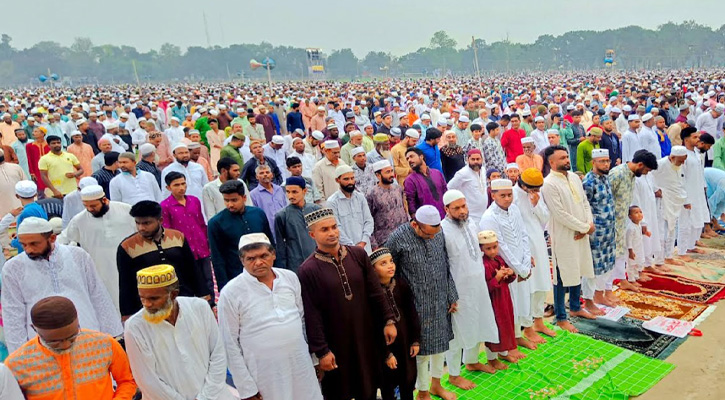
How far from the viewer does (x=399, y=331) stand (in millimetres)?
3092

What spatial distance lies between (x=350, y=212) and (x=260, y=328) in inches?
79.5

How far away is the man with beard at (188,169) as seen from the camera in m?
5.43

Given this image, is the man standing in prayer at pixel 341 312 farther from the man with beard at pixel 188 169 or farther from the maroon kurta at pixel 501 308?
the man with beard at pixel 188 169

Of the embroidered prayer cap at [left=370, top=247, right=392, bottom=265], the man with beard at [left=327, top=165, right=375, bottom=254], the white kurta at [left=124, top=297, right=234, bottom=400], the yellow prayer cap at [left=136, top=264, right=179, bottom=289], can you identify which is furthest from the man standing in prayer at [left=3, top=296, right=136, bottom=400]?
the man with beard at [left=327, top=165, right=375, bottom=254]

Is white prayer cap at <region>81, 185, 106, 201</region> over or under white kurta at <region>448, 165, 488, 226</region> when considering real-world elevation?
over

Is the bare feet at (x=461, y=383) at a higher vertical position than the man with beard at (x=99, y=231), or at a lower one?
lower

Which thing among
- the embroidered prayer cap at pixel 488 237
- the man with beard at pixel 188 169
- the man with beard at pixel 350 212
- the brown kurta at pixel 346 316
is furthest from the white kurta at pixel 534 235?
the man with beard at pixel 188 169

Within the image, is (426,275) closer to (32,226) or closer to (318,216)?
(318,216)

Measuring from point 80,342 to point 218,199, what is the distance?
8.52 ft

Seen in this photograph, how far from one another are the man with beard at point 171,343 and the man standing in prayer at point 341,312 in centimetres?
53

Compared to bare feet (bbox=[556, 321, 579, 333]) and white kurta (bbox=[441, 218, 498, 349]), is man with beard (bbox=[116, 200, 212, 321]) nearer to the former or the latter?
white kurta (bbox=[441, 218, 498, 349])

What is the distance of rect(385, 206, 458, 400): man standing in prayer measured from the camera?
3297mm

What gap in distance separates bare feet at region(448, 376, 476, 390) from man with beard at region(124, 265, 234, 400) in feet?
5.92

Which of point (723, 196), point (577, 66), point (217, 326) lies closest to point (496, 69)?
point (577, 66)
